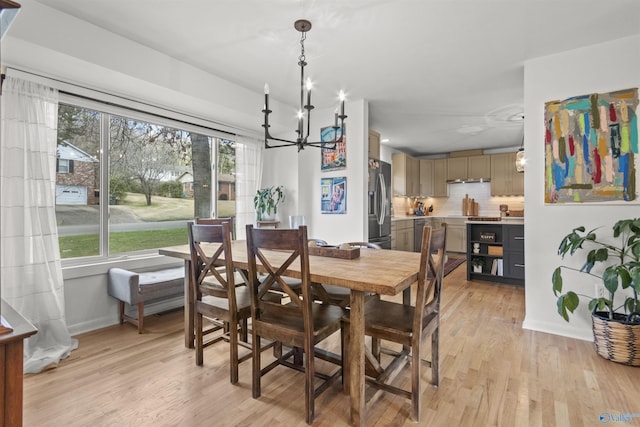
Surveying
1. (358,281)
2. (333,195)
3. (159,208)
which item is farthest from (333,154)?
(358,281)

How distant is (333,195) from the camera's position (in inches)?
171

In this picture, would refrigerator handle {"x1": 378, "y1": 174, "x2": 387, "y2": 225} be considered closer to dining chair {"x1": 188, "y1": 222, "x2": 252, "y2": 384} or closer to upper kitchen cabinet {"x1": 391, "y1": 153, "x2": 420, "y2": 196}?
upper kitchen cabinet {"x1": 391, "y1": 153, "x2": 420, "y2": 196}

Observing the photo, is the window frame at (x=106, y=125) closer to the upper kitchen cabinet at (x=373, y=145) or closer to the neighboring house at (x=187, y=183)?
the neighboring house at (x=187, y=183)

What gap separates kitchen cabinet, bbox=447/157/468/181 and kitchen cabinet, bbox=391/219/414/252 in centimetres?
158

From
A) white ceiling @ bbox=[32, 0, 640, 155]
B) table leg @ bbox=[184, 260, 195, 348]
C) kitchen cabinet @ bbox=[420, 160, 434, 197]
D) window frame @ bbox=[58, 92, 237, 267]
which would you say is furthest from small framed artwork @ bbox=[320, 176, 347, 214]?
kitchen cabinet @ bbox=[420, 160, 434, 197]

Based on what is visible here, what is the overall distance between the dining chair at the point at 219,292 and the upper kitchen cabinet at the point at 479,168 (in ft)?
20.5

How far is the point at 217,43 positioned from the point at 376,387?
2.90m

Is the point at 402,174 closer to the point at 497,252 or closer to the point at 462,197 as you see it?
the point at 462,197

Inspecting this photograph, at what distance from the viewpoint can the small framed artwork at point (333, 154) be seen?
4242mm

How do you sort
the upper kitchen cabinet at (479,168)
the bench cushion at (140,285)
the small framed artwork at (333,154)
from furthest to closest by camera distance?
the upper kitchen cabinet at (479,168) → the small framed artwork at (333,154) → the bench cushion at (140,285)

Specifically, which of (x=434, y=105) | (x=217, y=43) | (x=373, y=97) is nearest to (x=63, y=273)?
(x=217, y=43)

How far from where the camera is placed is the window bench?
285 centimetres

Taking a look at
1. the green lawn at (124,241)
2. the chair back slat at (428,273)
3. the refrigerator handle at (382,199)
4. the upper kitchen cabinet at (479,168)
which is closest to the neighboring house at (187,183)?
the green lawn at (124,241)

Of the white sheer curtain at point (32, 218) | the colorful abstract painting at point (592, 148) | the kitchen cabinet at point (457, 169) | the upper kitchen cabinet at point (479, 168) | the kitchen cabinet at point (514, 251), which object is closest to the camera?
the white sheer curtain at point (32, 218)
